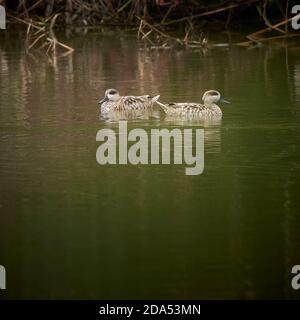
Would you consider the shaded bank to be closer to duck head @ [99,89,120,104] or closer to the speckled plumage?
duck head @ [99,89,120,104]

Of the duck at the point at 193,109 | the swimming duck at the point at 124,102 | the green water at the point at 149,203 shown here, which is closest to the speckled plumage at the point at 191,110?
the duck at the point at 193,109

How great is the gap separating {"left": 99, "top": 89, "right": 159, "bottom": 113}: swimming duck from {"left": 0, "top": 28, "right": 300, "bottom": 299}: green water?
135 mm

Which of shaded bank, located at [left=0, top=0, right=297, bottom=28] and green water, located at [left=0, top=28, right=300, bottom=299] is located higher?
shaded bank, located at [left=0, top=0, right=297, bottom=28]

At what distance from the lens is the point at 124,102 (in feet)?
36.8

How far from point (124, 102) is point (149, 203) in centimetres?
357

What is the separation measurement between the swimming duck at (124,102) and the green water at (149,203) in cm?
13

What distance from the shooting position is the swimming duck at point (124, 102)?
11039 millimetres

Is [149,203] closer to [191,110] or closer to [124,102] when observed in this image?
[191,110]

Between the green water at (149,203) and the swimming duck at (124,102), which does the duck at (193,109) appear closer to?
the green water at (149,203)

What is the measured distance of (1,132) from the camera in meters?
9.98

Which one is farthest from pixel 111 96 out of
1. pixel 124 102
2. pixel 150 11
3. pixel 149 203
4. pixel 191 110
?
pixel 150 11

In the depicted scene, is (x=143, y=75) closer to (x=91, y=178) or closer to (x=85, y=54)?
(x=85, y=54)

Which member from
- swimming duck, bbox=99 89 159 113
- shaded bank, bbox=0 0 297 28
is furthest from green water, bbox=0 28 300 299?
shaded bank, bbox=0 0 297 28

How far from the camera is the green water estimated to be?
6441mm
